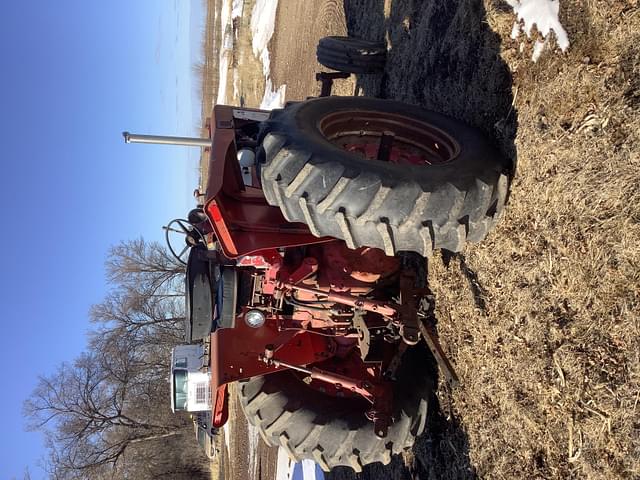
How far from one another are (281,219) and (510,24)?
192 cm

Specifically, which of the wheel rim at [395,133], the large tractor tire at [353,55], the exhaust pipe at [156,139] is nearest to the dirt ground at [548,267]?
the wheel rim at [395,133]

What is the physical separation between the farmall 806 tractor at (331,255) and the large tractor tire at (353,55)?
2.42m

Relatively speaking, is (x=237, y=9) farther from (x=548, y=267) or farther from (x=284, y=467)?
(x=548, y=267)

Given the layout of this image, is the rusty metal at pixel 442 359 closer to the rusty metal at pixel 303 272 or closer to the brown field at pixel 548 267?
the brown field at pixel 548 267

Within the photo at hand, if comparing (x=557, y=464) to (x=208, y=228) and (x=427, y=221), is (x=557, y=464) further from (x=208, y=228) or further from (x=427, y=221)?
(x=208, y=228)

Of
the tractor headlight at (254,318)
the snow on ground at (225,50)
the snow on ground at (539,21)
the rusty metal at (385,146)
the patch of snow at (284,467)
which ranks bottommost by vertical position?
the patch of snow at (284,467)

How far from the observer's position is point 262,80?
13375 mm

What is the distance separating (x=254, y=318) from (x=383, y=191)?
1717mm

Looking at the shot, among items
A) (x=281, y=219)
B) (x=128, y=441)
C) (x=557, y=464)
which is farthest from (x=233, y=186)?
(x=128, y=441)

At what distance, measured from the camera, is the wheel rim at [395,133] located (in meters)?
3.60

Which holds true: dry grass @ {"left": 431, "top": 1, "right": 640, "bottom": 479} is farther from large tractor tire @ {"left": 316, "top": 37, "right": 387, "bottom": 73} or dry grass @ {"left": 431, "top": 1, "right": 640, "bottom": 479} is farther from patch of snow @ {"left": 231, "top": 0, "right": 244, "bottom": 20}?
patch of snow @ {"left": 231, "top": 0, "right": 244, "bottom": 20}

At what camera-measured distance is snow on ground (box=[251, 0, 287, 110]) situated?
11.6 m

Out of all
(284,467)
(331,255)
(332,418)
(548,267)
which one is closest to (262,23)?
(284,467)

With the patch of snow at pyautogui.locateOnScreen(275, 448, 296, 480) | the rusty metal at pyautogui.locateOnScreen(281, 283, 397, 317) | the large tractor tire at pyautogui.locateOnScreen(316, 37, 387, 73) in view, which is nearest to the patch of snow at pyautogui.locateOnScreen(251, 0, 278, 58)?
the large tractor tire at pyautogui.locateOnScreen(316, 37, 387, 73)
